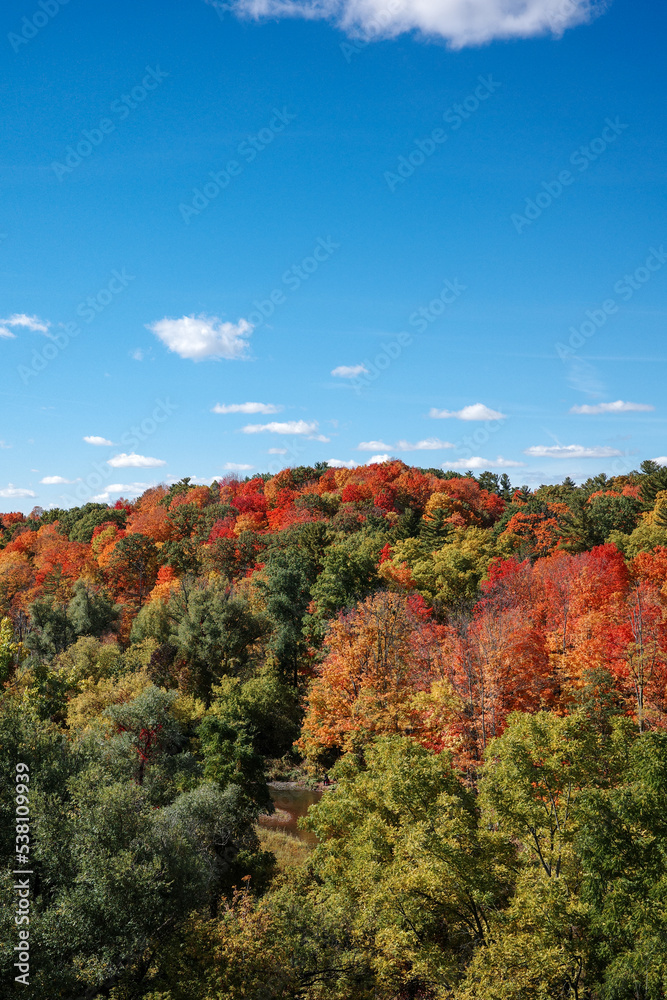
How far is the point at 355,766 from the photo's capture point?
24.9 meters

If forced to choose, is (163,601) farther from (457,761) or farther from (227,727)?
(457,761)

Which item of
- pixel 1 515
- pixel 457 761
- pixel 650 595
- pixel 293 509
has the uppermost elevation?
pixel 1 515

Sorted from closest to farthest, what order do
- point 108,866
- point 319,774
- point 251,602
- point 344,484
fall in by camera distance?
point 108,866, point 319,774, point 251,602, point 344,484

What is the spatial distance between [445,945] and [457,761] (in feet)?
32.2

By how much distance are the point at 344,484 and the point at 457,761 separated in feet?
208

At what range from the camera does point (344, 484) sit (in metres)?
89.2

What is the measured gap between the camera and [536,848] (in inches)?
642

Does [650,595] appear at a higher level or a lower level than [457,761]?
higher

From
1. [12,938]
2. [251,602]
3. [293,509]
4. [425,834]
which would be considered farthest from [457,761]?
[293,509]

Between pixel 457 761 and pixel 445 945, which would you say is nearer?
pixel 445 945

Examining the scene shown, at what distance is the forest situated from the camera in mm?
13992

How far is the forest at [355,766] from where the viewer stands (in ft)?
45.9

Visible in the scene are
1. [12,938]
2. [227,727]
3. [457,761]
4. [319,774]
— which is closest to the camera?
[12,938]

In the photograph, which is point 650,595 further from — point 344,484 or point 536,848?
point 344,484
